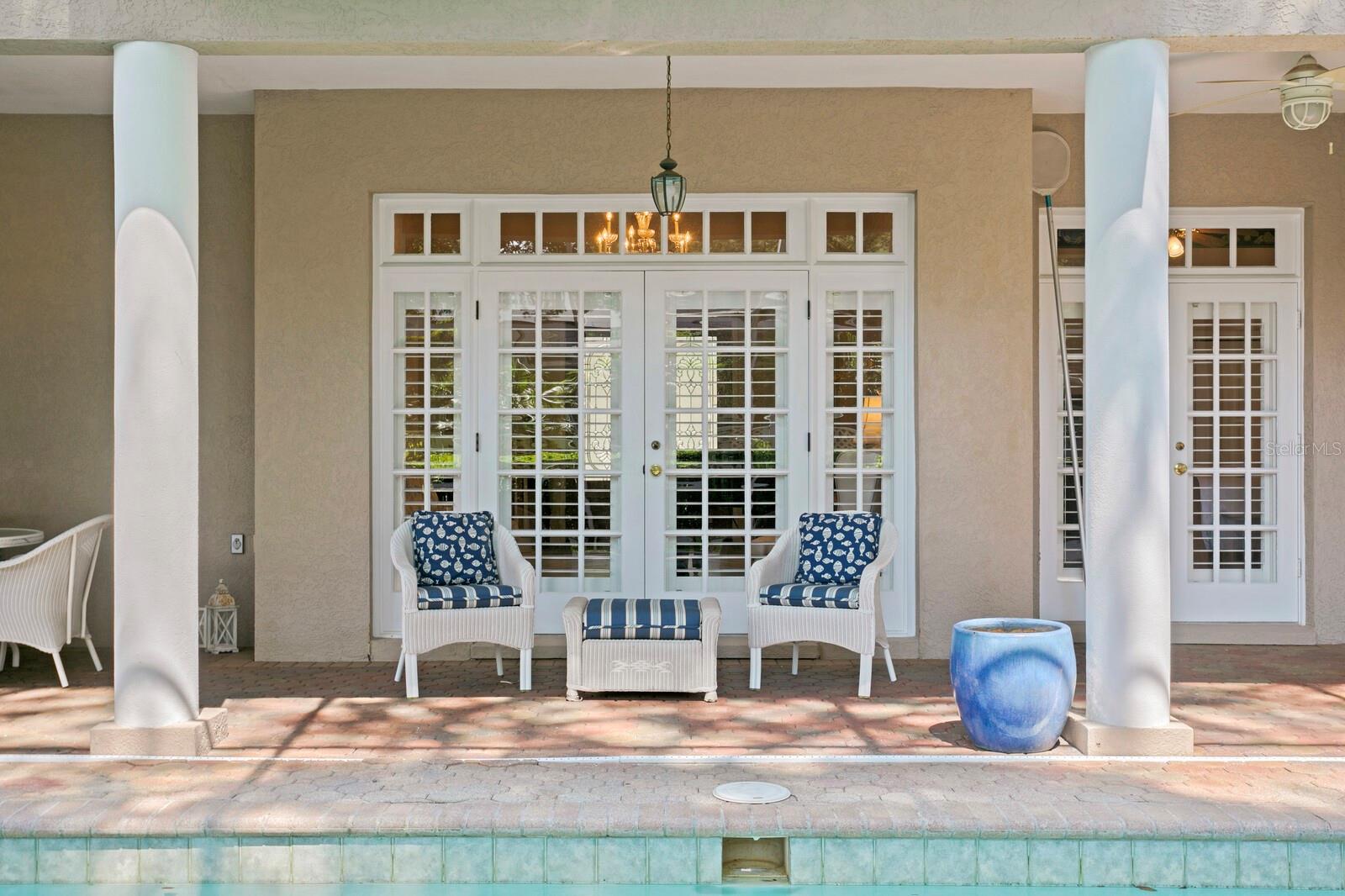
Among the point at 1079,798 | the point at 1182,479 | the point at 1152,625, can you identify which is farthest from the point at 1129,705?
the point at 1182,479

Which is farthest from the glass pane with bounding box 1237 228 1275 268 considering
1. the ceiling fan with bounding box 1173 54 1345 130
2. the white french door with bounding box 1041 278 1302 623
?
the ceiling fan with bounding box 1173 54 1345 130

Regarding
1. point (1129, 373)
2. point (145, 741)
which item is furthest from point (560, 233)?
point (145, 741)

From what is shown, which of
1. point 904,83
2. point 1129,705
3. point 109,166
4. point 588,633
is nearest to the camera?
point 1129,705

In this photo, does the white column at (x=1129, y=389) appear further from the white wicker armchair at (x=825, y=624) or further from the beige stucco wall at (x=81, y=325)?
the beige stucco wall at (x=81, y=325)

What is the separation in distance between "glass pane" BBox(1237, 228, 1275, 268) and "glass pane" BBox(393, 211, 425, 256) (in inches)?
191

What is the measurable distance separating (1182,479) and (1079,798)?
401 cm

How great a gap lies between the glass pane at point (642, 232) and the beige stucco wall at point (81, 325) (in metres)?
2.25

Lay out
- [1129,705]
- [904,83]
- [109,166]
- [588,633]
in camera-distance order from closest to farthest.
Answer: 1. [1129,705]
2. [588,633]
3. [904,83]
4. [109,166]

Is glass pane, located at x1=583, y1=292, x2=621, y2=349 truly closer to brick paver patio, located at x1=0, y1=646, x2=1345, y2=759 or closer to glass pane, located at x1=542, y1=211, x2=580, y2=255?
glass pane, located at x1=542, y1=211, x2=580, y2=255

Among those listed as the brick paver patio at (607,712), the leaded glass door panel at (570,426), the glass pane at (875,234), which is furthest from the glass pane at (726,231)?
the brick paver patio at (607,712)

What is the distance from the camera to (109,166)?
299 inches

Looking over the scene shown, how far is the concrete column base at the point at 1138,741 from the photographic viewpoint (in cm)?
494

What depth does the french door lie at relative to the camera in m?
7.34

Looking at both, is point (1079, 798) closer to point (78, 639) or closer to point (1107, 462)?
point (1107, 462)
